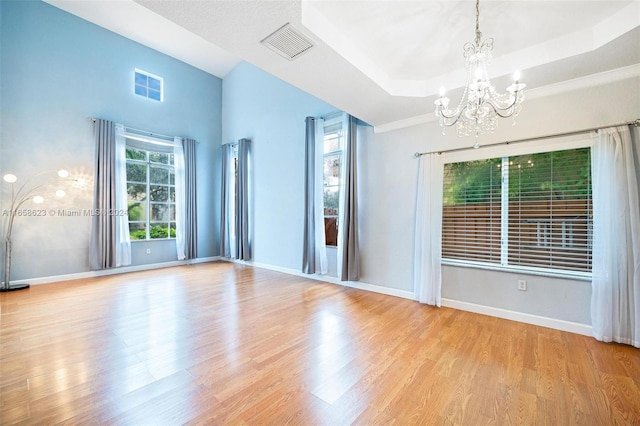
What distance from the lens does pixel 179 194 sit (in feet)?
20.5

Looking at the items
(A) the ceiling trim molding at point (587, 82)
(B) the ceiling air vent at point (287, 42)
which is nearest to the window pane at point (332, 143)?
(B) the ceiling air vent at point (287, 42)

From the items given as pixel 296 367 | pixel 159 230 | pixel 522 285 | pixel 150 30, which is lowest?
pixel 296 367

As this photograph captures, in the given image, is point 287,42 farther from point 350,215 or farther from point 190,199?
point 190,199

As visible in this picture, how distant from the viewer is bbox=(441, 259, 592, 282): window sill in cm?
274

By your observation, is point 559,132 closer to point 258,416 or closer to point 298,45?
point 298,45

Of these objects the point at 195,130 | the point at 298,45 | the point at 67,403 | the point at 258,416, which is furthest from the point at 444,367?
the point at 195,130

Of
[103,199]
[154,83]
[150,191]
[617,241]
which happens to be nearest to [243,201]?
[150,191]

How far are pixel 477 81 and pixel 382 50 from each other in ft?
3.66

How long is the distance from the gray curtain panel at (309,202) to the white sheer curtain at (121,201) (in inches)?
150

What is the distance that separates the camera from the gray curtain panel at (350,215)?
14.0ft

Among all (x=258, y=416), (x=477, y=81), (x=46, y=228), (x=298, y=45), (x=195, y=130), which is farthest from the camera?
(x=195, y=130)

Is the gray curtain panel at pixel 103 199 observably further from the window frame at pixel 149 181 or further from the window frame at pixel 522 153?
the window frame at pixel 522 153

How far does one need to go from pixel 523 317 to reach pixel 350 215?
2574 millimetres

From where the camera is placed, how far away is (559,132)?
2820 mm
